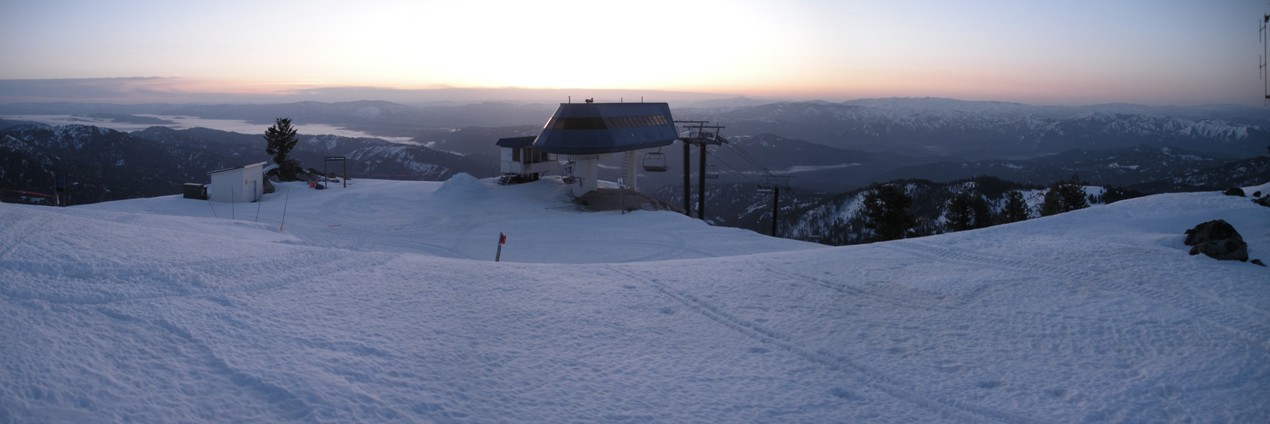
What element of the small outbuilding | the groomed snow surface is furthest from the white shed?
the groomed snow surface

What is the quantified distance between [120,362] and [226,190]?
3430 centimetres

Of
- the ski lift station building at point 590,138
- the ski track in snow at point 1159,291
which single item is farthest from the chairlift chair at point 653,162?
the ski track in snow at point 1159,291

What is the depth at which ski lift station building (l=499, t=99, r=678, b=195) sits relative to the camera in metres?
42.8

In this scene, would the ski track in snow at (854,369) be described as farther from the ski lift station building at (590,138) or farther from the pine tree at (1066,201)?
the pine tree at (1066,201)

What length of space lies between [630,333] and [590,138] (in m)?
32.3

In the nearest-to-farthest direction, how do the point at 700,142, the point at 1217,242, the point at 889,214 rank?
the point at 1217,242, the point at 889,214, the point at 700,142

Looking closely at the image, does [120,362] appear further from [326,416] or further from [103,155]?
[103,155]

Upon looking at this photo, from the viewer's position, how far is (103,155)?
17050 centimetres

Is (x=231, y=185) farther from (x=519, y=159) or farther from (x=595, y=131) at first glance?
(x=595, y=131)

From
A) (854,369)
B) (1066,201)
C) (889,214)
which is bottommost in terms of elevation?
(889,214)

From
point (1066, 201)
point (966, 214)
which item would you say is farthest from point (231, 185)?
point (1066, 201)

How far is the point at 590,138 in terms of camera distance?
42875 millimetres

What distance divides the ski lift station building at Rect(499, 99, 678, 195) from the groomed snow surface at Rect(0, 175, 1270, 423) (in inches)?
1009

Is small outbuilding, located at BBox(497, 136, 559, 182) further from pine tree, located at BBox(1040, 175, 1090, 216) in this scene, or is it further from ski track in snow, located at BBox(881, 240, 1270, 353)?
pine tree, located at BBox(1040, 175, 1090, 216)
